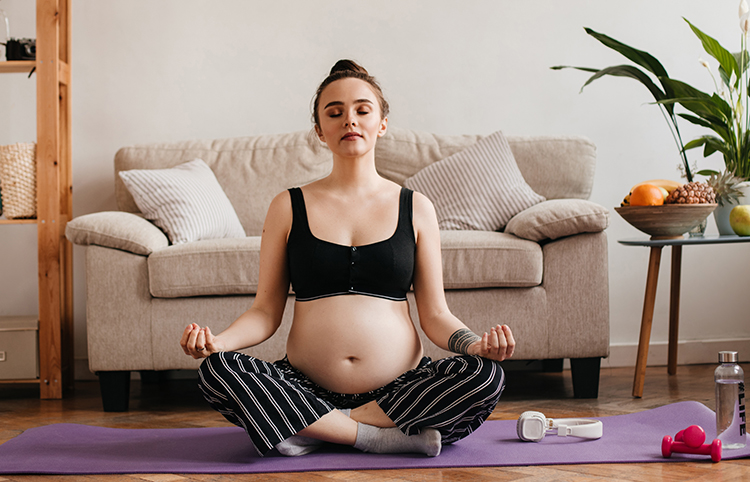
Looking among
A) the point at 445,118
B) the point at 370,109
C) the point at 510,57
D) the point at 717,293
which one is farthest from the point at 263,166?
the point at 717,293

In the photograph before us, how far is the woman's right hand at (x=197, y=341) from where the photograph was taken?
4.37ft

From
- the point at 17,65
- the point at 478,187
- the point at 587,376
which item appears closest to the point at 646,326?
the point at 587,376

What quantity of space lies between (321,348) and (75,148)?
2082 millimetres

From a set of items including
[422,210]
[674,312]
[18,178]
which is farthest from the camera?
[674,312]

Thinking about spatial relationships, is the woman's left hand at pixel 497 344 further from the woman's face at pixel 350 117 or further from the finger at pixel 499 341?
the woman's face at pixel 350 117

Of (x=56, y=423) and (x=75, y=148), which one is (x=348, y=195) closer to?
(x=56, y=423)

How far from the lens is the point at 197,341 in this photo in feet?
4.42

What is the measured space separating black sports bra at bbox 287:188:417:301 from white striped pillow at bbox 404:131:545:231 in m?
1.09

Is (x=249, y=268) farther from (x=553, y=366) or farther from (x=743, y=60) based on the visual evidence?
(x=743, y=60)

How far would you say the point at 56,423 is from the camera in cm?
198

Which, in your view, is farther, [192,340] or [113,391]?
[113,391]

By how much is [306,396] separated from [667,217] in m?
1.40

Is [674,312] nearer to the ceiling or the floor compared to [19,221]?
nearer to the floor

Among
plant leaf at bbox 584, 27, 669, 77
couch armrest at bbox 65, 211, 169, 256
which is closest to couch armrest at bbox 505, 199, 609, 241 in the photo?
plant leaf at bbox 584, 27, 669, 77
